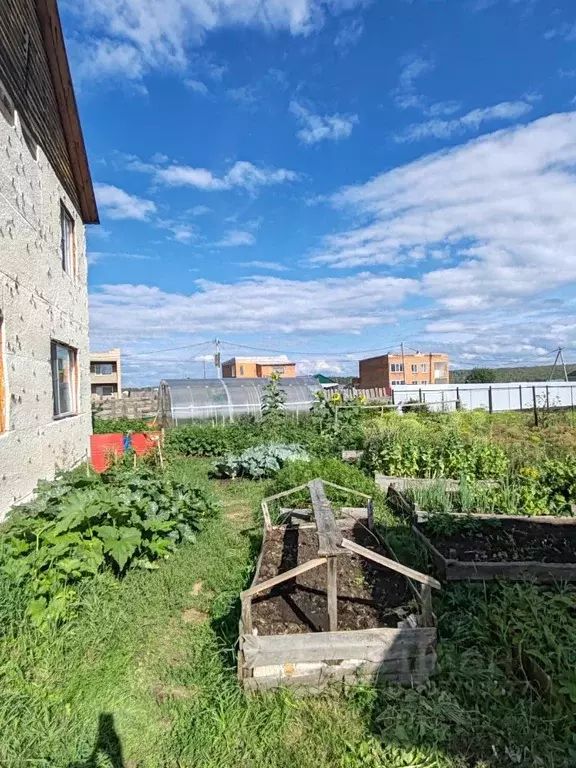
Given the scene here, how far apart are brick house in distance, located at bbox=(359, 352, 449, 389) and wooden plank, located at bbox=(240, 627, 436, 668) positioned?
4613cm

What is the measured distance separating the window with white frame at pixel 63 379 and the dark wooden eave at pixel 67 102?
322cm

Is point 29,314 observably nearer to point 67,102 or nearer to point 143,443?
point 67,102

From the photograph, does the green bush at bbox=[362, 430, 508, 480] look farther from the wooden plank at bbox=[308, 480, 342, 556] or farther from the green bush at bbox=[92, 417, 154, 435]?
the green bush at bbox=[92, 417, 154, 435]

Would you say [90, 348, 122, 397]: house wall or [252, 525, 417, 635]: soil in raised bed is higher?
[90, 348, 122, 397]: house wall

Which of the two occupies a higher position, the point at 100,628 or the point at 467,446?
the point at 467,446

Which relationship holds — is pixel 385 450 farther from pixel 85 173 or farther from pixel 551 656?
pixel 85 173

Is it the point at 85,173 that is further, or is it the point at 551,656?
the point at 85,173

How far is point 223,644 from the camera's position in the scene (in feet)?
10.2

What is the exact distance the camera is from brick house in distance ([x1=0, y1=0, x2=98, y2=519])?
4969 millimetres

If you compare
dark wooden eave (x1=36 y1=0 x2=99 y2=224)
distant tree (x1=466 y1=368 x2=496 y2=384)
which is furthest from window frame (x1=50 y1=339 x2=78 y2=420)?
distant tree (x1=466 y1=368 x2=496 y2=384)

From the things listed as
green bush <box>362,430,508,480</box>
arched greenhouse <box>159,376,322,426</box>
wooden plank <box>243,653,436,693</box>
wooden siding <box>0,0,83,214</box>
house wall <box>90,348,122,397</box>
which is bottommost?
wooden plank <box>243,653,436,693</box>

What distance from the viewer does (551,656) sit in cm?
258

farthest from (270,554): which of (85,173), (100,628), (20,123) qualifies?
(85,173)

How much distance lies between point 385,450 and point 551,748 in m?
5.34
